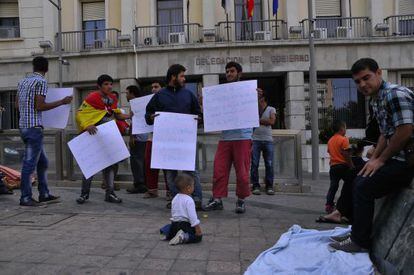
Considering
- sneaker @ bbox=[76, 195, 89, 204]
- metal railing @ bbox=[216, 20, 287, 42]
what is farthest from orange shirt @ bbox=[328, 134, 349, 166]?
metal railing @ bbox=[216, 20, 287, 42]

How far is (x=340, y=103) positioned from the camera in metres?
21.5

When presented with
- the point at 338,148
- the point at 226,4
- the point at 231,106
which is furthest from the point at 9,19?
the point at 338,148

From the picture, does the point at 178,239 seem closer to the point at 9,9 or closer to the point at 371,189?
the point at 371,189

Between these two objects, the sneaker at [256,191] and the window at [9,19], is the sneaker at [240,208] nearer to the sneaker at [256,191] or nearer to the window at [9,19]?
→ the sneaker at [256,191]

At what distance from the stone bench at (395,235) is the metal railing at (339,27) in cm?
1780

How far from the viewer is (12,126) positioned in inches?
892

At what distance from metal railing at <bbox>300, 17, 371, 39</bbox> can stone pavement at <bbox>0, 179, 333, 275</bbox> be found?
48.5 feet

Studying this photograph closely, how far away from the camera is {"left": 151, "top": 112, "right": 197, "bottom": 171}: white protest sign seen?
244 inches

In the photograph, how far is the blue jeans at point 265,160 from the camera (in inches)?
342

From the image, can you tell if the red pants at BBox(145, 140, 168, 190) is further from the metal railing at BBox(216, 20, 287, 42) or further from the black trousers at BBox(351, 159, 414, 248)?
the metal railing at BBox(216, 20, 287, 42)

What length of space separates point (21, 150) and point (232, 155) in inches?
216

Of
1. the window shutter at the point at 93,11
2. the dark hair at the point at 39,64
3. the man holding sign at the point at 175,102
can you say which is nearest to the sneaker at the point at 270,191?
the man holding sign at the point at 175,102

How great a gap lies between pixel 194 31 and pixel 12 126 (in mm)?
9922

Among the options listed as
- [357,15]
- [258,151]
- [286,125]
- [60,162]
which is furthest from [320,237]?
[357,15]
